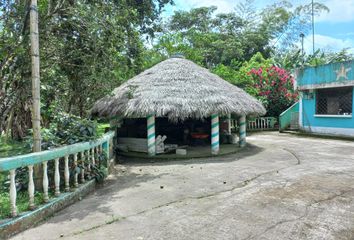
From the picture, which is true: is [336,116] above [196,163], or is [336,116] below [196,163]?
above


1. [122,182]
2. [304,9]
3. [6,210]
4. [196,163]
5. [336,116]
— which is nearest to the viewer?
[6,210]

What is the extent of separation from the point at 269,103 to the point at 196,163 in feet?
36.4

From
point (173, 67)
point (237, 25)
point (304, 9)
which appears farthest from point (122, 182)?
point (304, 9)

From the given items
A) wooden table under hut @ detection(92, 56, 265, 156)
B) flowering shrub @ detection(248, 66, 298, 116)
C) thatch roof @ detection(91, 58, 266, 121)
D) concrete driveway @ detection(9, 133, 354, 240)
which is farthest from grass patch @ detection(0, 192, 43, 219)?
flowering shrub @ detection(248, 66, 298, 116)

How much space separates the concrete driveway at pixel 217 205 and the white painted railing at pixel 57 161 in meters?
0.39

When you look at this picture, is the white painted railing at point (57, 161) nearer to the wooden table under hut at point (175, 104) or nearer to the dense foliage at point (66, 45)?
the dense foliage at point (66, 45)

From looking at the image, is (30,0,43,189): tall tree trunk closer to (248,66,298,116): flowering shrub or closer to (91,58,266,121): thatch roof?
(91,58,266,121): thatch roof

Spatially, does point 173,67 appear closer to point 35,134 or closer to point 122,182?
point 122,182

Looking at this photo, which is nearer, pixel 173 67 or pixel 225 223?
pixel 225 223

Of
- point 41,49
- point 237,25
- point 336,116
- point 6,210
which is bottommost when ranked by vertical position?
point 6,210

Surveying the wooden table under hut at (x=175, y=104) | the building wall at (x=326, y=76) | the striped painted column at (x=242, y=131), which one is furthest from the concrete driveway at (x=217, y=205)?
the building wall at (x=326, y=76)

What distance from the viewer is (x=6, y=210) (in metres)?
3.73

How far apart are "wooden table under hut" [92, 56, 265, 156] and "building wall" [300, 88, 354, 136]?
4.90 meters

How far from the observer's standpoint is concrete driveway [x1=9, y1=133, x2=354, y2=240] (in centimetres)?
361
